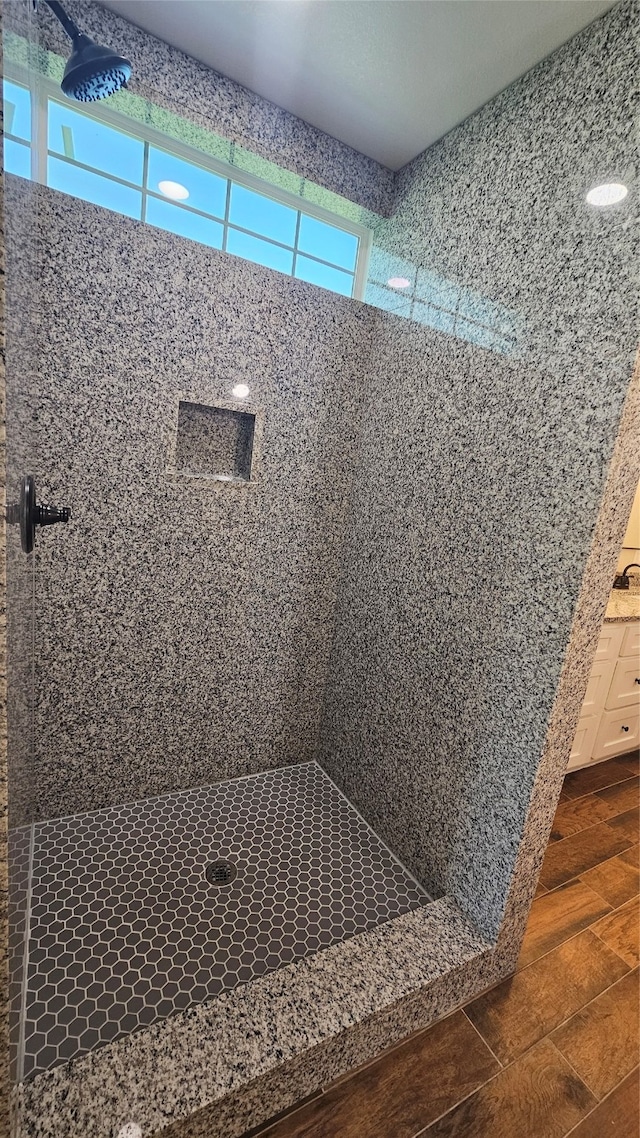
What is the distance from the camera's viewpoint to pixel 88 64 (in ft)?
3.24

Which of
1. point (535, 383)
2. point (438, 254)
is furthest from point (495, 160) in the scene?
point (535, 383)

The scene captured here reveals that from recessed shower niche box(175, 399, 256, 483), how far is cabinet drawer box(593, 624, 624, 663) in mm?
1603

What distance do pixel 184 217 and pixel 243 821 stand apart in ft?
6.53

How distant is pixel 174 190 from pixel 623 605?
2419mm

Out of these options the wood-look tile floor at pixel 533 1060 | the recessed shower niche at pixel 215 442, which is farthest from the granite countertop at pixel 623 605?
the recessed shower niche at pixel 215 442

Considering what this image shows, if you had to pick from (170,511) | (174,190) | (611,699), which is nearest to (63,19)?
(174,190)

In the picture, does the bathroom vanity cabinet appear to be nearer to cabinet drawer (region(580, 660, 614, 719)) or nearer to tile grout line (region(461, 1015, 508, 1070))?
cabinet drawer (region(580, 660, 614, 719))

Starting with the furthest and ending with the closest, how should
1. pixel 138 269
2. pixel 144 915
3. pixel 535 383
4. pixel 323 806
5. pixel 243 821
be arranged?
pixel 323 806, pixel 243 821, pixel 138 269, pixel 144 915, pixel 535 383

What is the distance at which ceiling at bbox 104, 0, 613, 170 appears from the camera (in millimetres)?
1115

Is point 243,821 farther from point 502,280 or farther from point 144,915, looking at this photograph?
point 502,280

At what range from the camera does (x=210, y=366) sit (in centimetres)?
153

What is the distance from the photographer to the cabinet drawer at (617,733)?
2246mm

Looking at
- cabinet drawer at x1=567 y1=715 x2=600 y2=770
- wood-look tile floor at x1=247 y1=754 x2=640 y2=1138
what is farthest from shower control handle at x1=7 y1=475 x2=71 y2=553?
cabinet drawer at x1=567 y1=715 x2=600 y2=770

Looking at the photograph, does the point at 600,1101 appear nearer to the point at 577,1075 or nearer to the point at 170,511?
the point at 577,1075
